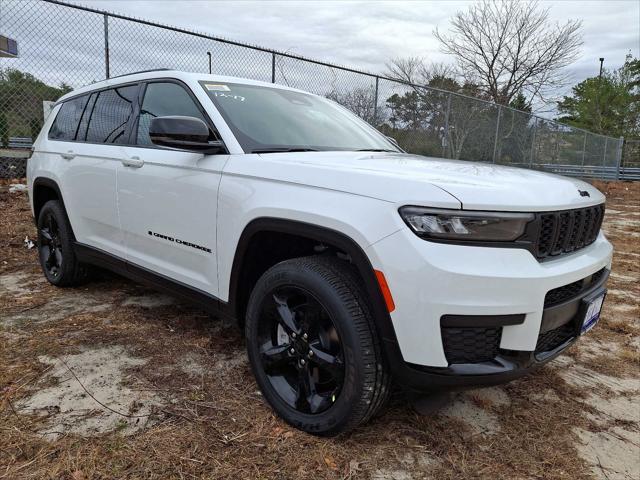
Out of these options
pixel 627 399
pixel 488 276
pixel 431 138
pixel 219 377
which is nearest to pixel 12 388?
pixel 219 377

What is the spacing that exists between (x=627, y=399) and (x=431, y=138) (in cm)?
992

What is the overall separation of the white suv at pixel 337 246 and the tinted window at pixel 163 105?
1 cm

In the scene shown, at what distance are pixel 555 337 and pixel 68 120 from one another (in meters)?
4.11

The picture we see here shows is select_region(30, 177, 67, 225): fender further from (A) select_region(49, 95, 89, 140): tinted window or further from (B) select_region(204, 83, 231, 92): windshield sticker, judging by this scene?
(B) select_region(204, 83, 231, 92): windshield sticker

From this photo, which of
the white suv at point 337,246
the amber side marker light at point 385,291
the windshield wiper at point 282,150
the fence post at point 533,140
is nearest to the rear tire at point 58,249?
the white suv at point 337,246

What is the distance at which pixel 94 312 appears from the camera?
3.81 meters

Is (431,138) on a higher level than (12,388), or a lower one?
higher

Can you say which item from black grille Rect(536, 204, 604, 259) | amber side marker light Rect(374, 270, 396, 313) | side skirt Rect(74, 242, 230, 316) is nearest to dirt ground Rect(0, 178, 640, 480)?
side skirt Rect(74, 242, 230, 316)

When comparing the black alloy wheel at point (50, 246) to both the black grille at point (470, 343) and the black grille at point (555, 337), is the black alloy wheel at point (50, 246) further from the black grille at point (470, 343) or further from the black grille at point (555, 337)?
the black grille at point (555, 337)

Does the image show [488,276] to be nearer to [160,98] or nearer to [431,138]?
[160,98]

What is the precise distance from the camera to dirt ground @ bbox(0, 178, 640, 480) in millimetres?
2082

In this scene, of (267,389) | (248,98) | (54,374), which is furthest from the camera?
(248,98)

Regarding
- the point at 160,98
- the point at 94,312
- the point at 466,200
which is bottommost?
the point at 94,312

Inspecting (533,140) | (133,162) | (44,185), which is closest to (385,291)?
(133,162)
